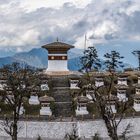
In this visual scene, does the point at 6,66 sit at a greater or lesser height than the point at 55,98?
greater

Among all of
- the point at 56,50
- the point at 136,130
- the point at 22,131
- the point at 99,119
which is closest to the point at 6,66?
the point at 22,131

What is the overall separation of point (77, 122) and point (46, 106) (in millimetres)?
4254

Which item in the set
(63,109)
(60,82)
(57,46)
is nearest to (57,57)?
(57,46)

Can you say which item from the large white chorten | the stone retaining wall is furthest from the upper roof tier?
the stone retaining wall

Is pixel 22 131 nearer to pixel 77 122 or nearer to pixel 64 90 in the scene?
pixel 77 122

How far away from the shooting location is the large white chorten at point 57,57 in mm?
56294

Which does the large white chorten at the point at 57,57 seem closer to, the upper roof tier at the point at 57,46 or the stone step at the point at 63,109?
the upper roof tier at the point at 57,46

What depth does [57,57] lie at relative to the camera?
57344 mm

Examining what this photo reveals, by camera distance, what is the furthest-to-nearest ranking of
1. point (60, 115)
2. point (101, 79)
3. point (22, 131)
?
point (101, 79) → point (60, 115) → point (22, 131)

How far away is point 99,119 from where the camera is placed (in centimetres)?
3969

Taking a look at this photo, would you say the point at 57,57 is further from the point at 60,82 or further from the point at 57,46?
the point at 60,82

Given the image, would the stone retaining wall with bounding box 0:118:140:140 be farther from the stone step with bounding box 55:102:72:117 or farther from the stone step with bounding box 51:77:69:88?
the stone step with bounding box 51:77:69:88

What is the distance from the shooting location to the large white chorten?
56294mm

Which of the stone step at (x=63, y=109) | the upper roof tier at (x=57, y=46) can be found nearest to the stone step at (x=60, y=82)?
Result: the upper roof tier at (x=57, y=46)
